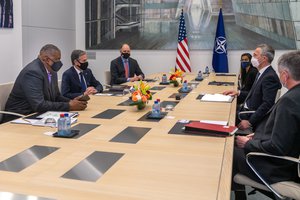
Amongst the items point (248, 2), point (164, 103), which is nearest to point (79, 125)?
point (164, 103)

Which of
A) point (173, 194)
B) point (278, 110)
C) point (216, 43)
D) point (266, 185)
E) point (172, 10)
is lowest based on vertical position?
point (266, 185)

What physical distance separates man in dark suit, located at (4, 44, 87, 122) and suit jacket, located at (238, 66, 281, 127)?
1592mm

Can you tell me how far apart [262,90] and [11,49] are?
378cm

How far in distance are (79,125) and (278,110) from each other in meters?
1.35

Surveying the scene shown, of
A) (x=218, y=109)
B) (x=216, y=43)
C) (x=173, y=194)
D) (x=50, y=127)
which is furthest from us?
(x=216, y=43)

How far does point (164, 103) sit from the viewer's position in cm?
341

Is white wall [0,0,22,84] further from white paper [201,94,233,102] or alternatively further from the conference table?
white paper [201,94,233,102]

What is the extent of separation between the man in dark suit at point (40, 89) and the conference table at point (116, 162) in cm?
35

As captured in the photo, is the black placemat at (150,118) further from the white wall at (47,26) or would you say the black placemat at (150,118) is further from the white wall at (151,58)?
the white wall at (151,58)

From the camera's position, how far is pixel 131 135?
2230 millimetres

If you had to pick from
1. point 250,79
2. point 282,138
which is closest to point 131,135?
point 282,138

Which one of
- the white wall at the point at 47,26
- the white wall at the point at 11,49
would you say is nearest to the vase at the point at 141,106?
the white wall at the point at 11,49

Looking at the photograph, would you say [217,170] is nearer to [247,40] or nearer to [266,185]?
[266,185]

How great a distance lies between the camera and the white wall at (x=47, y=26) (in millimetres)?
6184
